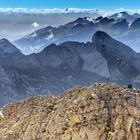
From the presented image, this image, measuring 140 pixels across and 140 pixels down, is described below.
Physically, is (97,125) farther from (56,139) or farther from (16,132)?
(16,132)

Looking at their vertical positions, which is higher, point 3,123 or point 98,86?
point 98,86

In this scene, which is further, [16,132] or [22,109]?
[22,109]

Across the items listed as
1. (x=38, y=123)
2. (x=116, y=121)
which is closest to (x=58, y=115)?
(x=38, y=123)

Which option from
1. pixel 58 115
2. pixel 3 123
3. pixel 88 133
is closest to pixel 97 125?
pixel 88 133

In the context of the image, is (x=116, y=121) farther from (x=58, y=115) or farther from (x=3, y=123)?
(x=3, y=123)

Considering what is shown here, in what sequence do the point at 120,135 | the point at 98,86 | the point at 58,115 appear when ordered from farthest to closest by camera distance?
the point at 98,86
the point at 58,115
the point at 120,135

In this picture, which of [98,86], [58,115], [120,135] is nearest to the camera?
[120,135]
